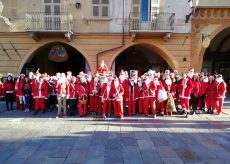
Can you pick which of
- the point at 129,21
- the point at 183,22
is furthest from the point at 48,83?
the point at 183,22

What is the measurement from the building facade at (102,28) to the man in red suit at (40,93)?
20.2 feet

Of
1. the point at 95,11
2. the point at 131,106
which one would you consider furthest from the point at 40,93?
the point at 95,11

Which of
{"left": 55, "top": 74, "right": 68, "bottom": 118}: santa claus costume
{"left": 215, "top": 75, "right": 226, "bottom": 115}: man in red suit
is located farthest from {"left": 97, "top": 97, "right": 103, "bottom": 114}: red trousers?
{"left": 215, "top": 75, "right": 226, "bottom": 115}: man in red suit

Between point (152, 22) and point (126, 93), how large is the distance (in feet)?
24.6

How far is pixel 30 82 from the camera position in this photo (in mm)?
14203

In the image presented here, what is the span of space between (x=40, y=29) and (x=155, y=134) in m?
11.9

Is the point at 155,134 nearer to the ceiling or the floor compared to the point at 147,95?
nearer to the floor

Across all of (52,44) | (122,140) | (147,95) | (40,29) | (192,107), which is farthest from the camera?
(52,44)

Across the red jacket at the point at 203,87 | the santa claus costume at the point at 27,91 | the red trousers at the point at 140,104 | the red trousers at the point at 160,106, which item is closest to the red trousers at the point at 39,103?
the santa claus costume at the point at 27,91

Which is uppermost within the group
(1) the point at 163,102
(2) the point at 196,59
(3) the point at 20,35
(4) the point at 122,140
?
(3) the point at 20,35

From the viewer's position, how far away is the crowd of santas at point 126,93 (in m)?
12.6

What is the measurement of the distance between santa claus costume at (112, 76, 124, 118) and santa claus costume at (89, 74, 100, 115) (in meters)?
0.91

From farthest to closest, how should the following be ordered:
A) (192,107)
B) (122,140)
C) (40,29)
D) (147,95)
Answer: (40,29)
(192,107)
(147,95)
(122,140)

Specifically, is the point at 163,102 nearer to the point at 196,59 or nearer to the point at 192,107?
the point at 192,107
